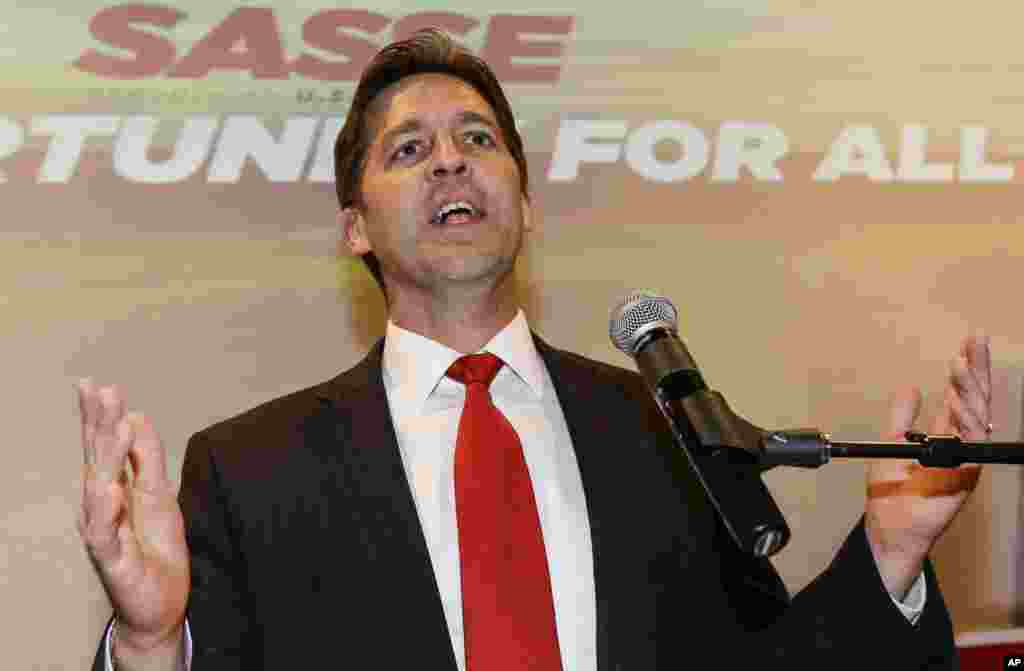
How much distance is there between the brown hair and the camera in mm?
2859

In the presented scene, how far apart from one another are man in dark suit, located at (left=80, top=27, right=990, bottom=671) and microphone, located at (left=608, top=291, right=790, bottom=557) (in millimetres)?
680

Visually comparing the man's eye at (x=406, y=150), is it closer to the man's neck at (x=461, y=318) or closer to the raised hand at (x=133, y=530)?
the man's neck at (x=461, y=318)

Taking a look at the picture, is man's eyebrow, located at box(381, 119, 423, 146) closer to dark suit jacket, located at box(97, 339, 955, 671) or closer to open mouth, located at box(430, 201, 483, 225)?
open mouth, located at box(430, 201, 483, 225)

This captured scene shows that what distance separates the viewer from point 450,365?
2594 millimetres

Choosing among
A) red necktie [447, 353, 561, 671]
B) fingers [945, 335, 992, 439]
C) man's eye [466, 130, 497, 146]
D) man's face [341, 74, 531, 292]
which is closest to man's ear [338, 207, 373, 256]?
man's face [341, 74, 531, 292]

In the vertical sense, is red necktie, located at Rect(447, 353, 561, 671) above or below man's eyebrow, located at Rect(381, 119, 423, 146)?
below

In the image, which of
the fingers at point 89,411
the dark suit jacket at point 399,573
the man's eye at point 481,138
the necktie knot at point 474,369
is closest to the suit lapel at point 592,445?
the dark suit jacket at point 399,573

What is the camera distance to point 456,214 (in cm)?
269

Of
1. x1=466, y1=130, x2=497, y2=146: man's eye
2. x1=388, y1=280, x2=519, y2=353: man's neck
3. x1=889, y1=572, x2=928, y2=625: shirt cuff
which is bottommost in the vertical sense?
x1=889, y1=572, x2=928, y2=625: shirt cuff

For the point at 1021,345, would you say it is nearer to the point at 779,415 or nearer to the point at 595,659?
the point at 779,415

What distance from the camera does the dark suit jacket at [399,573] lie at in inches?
91.4

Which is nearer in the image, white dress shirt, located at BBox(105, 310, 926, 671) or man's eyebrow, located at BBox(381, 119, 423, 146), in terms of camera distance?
white dress shirt, located at BBox(105, 310, 926, 671)

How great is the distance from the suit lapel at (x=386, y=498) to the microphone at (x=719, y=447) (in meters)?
0.67

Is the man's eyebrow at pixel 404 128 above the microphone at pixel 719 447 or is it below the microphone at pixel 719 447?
above
